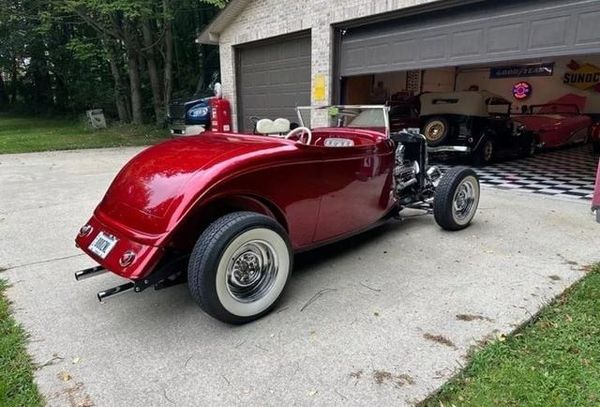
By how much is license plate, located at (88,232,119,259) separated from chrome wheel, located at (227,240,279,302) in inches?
27.5

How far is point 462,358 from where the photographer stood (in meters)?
2.07

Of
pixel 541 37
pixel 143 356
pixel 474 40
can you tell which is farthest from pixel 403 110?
pixel 143 356

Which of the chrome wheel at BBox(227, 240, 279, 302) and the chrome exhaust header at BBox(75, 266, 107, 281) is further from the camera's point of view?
the chrome exhaust header at BBox(75, 266, 107, 281)

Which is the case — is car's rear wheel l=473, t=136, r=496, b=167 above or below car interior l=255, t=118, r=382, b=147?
below

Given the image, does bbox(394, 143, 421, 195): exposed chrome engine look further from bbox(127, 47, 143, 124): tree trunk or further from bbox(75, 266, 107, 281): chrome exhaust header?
bbox(127, 47, 143, 124): tree trunk

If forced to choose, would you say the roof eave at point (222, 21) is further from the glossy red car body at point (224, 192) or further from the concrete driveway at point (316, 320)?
the glossy red car body at point (224, 192)

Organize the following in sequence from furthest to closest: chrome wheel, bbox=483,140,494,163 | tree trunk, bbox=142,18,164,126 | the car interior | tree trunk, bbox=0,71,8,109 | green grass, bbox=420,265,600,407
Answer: tree trunk, bbox=0,71,8,109
tree trunk, bbox=142,18,164,126
chrome wheel, bbox=483,140,494,163
the car interior
green grass, bbox=420,265,600,407

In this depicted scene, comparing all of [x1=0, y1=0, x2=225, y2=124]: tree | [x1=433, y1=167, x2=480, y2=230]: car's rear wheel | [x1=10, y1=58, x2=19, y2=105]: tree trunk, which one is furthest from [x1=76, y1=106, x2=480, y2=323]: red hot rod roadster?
[x1=10, y1=58, x2=19, y2=105]: tree trunk

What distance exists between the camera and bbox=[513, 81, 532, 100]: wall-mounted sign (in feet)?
50.0

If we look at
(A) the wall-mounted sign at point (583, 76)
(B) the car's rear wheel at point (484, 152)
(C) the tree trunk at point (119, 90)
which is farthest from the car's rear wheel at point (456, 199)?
(C) the tree trunk at point (119, 90)

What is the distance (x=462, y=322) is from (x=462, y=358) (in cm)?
37

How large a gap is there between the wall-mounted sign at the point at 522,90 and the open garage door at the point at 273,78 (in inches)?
394

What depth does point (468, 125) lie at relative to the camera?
7746 millimetres

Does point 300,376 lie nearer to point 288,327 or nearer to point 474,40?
point 288,327
